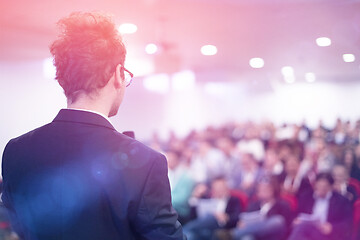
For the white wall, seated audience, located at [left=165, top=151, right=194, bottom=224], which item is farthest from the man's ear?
seated audience, located at [left=165, top=151, right=194, bottom=224]

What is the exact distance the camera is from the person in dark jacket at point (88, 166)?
2.32 feet

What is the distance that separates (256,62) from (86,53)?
3.26m

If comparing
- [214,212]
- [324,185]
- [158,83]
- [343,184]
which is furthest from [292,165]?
[158,83]

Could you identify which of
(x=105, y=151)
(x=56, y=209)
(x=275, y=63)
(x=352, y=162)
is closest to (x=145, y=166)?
(x=105, y=151)

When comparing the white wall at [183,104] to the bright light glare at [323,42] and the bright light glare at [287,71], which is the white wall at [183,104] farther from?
the bright light glare at [323,42]

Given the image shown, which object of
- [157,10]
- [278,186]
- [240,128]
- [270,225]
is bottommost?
[270,225]

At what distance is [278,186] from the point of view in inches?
128

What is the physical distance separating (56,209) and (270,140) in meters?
3.00

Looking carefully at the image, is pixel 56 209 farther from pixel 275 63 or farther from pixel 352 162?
pixel 275 63

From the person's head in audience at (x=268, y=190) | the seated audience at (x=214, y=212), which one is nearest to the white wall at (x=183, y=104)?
the person's head in audience at (x=268, y=190)

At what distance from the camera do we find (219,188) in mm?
3400

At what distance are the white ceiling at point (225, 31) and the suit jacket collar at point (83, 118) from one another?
2282 millimetres

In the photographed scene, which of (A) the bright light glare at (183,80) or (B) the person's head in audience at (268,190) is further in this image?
(A) the bright light glare at (183,80)

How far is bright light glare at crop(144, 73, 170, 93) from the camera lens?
386 cm
